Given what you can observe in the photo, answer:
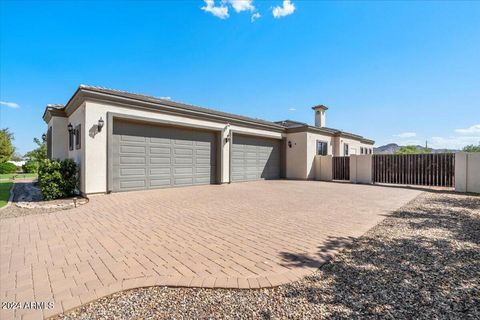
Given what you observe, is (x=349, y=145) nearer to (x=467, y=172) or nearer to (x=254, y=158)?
(x=467, y=172)

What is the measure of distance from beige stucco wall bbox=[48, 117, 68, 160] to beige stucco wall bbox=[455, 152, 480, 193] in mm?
19523

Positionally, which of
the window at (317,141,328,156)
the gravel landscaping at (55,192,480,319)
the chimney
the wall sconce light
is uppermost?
the chimney

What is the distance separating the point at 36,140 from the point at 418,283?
3722 cm

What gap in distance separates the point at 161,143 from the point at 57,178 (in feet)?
13.2

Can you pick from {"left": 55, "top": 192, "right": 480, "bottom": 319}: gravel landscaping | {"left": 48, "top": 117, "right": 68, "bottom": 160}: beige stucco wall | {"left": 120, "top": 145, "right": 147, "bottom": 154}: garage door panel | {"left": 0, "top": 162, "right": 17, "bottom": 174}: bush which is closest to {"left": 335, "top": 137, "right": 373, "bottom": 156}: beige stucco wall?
{"left": 120, "top": 145, "right": 147, "bottom": 154}: garage door panel

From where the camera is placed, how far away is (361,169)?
14.3m

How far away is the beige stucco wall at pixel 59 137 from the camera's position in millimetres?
11466

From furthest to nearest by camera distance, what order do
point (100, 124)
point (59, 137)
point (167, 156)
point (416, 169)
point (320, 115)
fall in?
point (320, 115) → point (416, 169) → point (59, 137) → point (167, 156) → point (100, 124)

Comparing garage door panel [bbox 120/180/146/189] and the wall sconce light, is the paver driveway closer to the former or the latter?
garage door panel [bbox 120/180/146/189]

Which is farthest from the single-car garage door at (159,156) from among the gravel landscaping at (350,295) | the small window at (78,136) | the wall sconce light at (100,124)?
the gravel landscaping at (350,295)

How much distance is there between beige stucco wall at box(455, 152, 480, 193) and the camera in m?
10.2

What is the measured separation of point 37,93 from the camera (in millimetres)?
16438

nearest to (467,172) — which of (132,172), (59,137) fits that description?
(132,172)

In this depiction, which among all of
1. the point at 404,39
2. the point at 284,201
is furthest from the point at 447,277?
the point at 404,39
